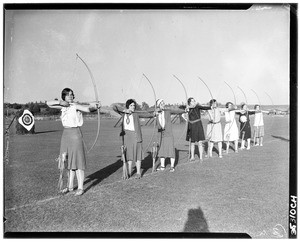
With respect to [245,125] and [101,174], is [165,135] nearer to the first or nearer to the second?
[101,174]

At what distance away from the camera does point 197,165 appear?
662cm

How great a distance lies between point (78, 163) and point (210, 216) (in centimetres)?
201

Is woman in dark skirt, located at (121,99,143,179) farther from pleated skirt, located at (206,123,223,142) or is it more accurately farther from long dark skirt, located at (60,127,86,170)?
pleated skirt, located at (206,123,223,142)

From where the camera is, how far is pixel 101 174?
19.3 ft

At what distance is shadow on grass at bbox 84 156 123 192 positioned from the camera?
5.27 meters

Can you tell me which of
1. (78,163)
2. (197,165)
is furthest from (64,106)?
(197,165)

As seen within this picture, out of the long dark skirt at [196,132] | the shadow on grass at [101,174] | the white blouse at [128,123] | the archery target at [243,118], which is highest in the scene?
the archery target at [243,118]

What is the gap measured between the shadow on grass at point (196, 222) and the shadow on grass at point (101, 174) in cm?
170

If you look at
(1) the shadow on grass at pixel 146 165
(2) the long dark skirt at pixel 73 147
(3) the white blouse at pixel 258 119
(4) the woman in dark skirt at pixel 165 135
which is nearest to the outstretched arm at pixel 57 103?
(2) the long dark skirt at pixel 73 147

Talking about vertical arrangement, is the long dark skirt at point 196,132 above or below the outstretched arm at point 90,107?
below

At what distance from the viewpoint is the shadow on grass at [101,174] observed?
5.27 metres

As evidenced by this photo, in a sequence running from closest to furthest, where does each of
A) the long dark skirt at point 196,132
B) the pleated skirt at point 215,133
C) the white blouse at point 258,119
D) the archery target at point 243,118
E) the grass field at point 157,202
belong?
the grass field at point 157,202 < the long dark skirt at point 196,132 < the pleated skirt at point 215,133 < the archery target at point 243,118 < the white blouse at point 258,119

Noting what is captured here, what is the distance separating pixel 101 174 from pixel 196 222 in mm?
2407

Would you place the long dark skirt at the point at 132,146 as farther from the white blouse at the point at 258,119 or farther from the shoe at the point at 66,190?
the white blouse at the point at 258,119
